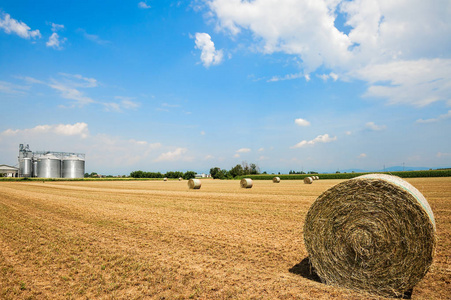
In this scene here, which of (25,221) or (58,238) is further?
(25,221)

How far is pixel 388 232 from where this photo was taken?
17.1ft

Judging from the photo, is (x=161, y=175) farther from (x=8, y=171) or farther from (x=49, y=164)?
(x=8, y=171)

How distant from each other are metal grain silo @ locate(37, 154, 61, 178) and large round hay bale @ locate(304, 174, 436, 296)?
3785 inches

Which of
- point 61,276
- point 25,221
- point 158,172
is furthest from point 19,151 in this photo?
point 61,276

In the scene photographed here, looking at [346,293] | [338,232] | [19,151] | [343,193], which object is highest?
[19,151]

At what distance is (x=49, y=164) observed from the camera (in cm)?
8469

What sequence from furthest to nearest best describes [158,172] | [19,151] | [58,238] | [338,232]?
1. [158,172]
2. [19,151]
3. [58,238]
4. [338,232]

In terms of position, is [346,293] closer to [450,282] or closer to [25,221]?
[450,282]

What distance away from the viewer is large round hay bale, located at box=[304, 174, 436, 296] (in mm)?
4992

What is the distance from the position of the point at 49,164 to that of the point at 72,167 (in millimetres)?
6345

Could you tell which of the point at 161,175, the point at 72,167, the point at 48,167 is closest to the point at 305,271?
the point at 72,167

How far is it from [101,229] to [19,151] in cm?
10258

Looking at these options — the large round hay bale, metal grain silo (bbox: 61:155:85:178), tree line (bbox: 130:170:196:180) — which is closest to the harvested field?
the large round hay bale

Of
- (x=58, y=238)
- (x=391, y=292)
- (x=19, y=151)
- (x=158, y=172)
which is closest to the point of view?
(x=391, y=292)
